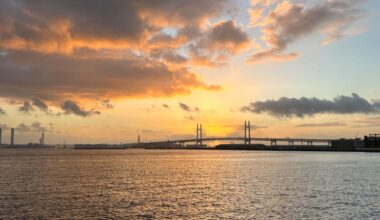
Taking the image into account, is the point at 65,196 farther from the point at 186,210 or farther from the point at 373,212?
the point at 373,212

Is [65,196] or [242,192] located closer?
[65,196]

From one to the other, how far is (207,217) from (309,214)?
30.4 ft

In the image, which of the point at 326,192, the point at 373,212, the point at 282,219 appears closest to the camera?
the point at 282,219

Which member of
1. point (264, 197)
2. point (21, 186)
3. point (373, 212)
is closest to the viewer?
point (373, 212)

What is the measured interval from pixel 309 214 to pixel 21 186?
41.2 metres

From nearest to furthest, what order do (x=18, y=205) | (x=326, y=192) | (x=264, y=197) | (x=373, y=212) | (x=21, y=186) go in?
1. (x=373, y=212)
2. (x=18, y=205)
3. (x=264, y=197)
4. (x=326, y=192)
5. (x=21, y=186)

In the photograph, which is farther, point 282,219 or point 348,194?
point 348,194

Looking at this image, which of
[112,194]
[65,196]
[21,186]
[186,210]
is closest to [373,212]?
[186,210]

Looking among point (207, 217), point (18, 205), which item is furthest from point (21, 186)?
point (207, 217)

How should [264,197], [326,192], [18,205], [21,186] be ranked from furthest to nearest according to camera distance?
[21,186] → [326,192] → [264,197] → [18,205]

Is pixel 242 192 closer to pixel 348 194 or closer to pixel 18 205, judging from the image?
pixel 348 194

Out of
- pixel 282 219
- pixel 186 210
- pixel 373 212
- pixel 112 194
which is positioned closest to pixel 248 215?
pixel 282 219

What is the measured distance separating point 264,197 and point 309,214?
1146cm

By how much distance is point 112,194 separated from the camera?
171ft
